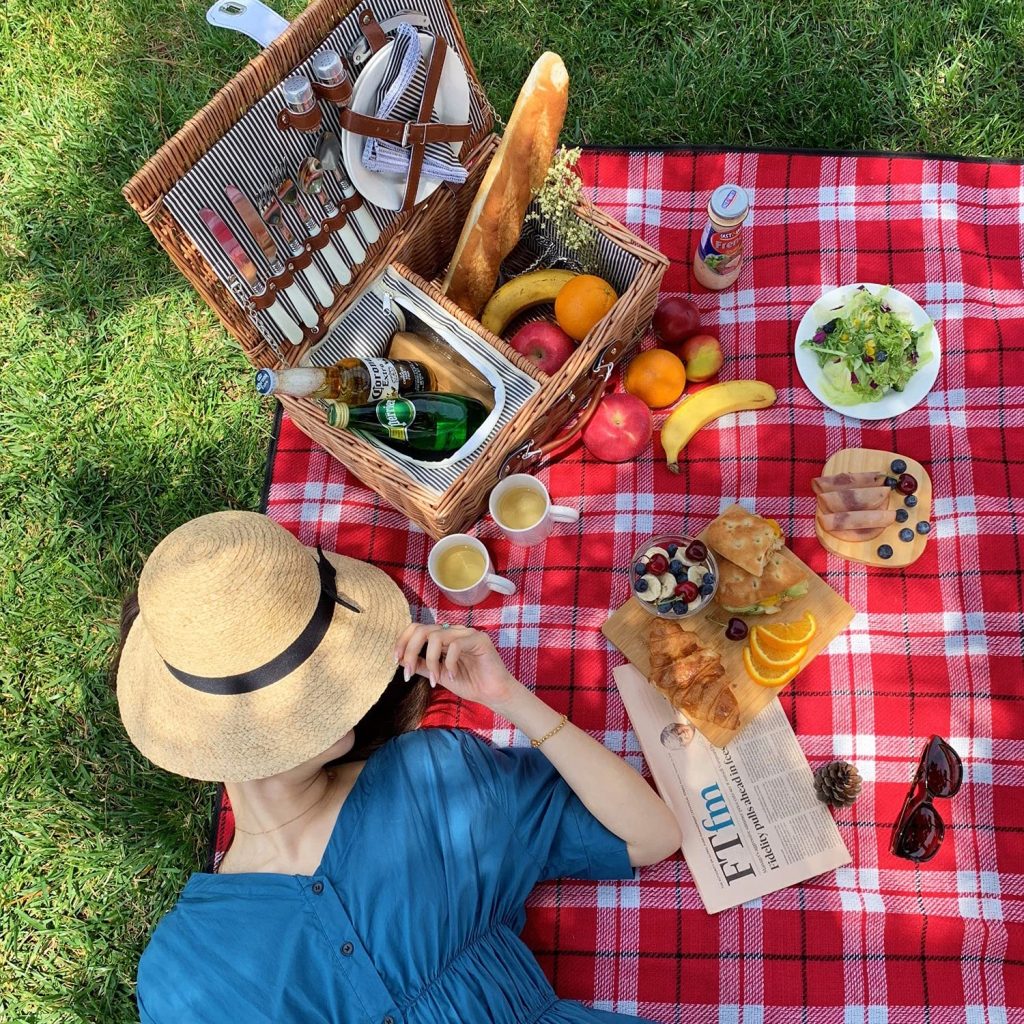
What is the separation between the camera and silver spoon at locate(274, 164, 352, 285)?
209 centimetres

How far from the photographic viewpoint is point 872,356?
2379 millimetres

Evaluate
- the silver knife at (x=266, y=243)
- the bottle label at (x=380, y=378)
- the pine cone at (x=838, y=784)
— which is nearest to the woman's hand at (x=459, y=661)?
the bottle label at (x=380, y=378)

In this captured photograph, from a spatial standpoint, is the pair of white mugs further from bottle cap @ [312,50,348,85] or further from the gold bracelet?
bottle cap @ [312,50,348,85]

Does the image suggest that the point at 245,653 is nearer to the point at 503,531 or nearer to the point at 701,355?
the point at 503,531

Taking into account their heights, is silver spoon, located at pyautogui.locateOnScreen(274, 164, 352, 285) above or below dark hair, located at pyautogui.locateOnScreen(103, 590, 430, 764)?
above

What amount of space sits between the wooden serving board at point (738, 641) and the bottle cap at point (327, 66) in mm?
1407

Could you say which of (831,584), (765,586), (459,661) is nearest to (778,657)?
(765,586)

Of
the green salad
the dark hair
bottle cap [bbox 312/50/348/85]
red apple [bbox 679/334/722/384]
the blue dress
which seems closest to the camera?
the blue dress

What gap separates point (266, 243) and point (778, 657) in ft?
5.20

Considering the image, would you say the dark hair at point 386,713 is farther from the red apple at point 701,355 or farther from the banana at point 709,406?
the red apple at point 701,355

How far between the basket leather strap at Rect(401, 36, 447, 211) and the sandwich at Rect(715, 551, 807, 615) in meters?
1.26

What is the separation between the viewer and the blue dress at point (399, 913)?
6.04ft

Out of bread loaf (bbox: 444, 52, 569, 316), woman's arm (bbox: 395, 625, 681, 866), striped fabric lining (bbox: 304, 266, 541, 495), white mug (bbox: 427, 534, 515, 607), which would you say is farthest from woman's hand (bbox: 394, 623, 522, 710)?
bread loaf (bbox: 444, 52, 569, 316)

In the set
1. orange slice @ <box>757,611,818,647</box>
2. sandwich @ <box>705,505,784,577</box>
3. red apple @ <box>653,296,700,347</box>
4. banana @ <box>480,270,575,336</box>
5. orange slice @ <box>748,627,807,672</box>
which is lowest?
orange slice @ <box>748,627,807,672</box>
